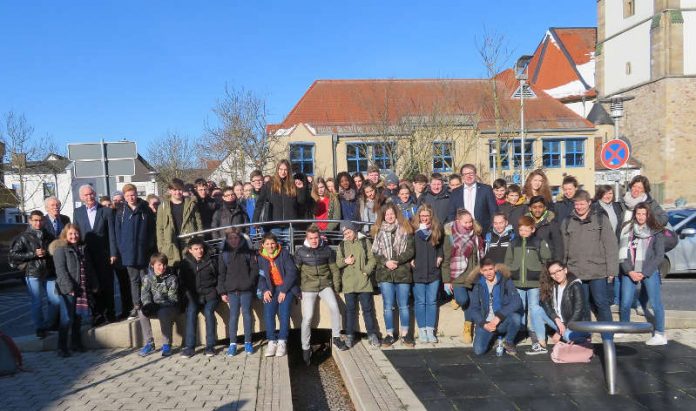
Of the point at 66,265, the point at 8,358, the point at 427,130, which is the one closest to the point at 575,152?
the point at 427,130

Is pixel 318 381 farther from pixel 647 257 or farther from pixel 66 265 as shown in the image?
pixel 647 257

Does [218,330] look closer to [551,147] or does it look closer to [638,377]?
[638,377]

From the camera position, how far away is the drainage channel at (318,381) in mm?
6566

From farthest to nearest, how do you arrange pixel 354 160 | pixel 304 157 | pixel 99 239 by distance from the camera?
1. pixel 354 160
2. pixel 304 157
3. pixel 99 239

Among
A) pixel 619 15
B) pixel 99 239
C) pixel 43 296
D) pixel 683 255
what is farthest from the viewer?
pixel 619 15

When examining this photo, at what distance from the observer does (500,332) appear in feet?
23.8

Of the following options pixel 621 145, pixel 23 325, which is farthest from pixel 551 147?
pixel 23 325

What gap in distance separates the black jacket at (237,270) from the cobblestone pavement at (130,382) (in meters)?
0.86

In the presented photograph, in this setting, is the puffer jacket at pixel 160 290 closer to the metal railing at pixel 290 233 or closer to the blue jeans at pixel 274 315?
the metal railing at pixel 290 233

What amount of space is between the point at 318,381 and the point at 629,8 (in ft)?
147

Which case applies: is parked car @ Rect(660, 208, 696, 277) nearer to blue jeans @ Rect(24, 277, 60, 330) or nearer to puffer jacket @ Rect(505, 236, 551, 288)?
puffer jacket @ Rect(505, 236, 551, 288)

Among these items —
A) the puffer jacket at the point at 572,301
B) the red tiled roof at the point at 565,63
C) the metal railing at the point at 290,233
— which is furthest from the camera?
the red tiled roof at the point at 565,63

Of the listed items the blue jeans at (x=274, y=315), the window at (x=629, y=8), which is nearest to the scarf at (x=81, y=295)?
the blue jeans at (x=274, y=315)

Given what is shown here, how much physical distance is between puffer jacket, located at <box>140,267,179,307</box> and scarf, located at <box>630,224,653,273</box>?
5604 mm
